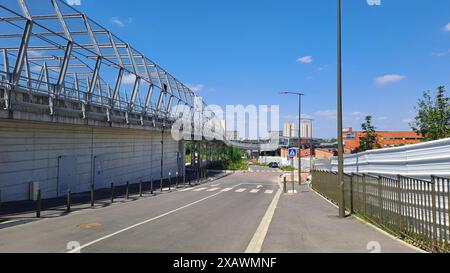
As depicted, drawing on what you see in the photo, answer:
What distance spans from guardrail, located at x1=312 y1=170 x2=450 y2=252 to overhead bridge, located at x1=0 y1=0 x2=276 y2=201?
44.2 feet

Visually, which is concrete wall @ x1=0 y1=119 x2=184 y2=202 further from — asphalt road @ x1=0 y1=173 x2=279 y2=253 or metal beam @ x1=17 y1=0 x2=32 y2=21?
asphalt road @ x1=0 y1=173 x2=279 y2=253

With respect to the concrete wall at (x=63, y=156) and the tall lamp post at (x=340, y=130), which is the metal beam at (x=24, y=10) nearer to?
the concrete wall at (x=63, y=156)

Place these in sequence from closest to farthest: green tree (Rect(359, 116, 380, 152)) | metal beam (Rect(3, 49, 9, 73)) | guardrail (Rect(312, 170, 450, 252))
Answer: guardrail (Rect(312, 170, 450, 252)), metal beam (Rect(3, 49, 9, 73)), green tree (Rect(359, 116, 380, 152))

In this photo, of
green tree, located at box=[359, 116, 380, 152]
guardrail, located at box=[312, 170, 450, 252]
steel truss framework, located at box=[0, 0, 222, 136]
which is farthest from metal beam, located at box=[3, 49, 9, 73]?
green tree, located at box=[359, 116, 380, 152]

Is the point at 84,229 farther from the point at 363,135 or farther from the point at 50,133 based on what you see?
the point at 363,135

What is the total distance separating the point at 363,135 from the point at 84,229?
1902 inches

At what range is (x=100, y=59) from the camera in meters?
26.2

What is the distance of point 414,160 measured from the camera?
10.6 meters

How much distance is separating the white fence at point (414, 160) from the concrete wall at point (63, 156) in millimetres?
14723

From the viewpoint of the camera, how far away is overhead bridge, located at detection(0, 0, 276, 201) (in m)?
18.5

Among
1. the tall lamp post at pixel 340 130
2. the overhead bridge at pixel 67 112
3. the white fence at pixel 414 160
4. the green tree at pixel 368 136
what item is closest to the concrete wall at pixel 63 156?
the overhead bridge at pixel 67 112

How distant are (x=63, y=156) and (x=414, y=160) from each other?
1912cm
